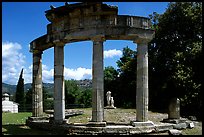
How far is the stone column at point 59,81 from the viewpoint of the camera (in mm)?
19734

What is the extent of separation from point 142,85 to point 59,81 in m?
5.23

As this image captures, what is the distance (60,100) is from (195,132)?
8.40m

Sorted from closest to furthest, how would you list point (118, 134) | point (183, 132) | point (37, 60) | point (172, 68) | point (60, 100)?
point (118, 134) → point (183, 132) → point (60, 100) → point (37, 60) → point (172, 68)

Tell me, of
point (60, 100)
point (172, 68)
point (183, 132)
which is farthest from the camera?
point (172, 68)

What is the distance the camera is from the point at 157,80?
133ft

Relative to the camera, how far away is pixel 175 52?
3969 centimetres

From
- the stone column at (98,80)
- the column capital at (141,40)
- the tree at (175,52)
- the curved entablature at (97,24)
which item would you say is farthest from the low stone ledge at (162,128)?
the tree at (175,52)

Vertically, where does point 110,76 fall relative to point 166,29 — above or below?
below

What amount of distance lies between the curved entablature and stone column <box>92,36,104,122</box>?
0.61 metres

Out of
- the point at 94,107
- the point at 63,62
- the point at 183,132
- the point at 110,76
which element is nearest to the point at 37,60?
the point at 63,62

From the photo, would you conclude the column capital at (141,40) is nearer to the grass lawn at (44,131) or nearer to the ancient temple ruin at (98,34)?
the ancient temple ruin at (98,34)

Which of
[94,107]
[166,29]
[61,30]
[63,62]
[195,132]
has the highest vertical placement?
[166,29]

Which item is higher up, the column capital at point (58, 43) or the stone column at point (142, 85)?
the column capital at point (58, 43)

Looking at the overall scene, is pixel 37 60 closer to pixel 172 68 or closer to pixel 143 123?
pixel 143 123
